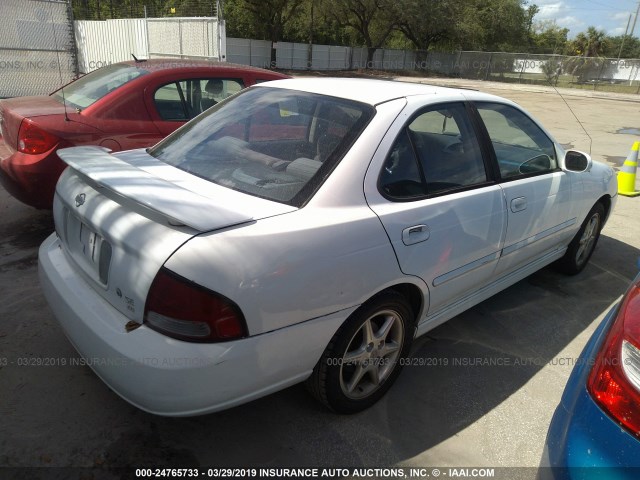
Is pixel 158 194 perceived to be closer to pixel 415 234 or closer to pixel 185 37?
pixel 415 234

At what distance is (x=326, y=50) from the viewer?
40.3m

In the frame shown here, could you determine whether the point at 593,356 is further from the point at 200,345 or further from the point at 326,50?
the point at 326,50

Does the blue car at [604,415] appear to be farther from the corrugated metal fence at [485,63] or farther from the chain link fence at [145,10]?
the corrugated metal fence at [485,63]

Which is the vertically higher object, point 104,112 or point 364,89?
point 364,89

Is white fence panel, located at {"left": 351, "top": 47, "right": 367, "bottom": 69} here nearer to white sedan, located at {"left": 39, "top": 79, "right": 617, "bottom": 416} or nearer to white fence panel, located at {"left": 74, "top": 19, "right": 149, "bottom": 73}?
white fence panel, located at {"left": 74, "top": 19, "right": 149, "bottom": 73}

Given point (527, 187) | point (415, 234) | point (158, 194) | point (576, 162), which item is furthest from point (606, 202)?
point (158, 194)

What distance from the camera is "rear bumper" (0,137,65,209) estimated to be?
158 inches

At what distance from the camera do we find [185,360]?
1.78 m

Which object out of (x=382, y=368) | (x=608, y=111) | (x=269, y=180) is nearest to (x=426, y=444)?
(x=382, y=368)

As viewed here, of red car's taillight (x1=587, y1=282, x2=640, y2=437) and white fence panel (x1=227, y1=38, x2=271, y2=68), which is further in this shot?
white fence panel (x1=227, y1=38, x2=271, y2=68)

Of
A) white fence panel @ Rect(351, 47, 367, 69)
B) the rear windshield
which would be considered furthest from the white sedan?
white fence panel @ Rect(351, 47, 367, 69)

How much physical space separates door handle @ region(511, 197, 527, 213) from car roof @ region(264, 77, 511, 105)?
0.70m

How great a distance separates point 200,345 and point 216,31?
11527mm

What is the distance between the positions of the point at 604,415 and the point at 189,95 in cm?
444
